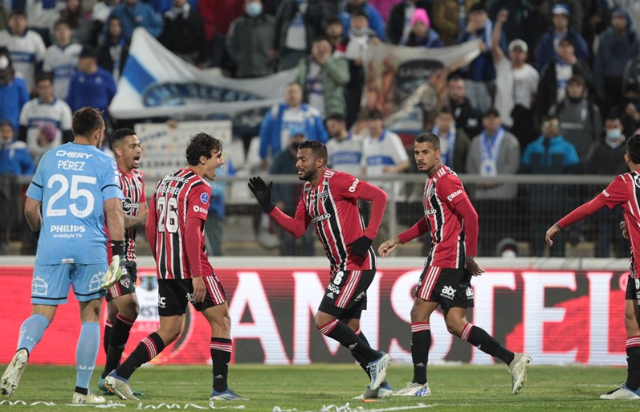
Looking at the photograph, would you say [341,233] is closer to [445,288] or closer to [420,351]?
[445,288]

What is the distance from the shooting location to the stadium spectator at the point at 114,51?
19.3 metres

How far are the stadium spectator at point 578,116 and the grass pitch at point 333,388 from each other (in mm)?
3880

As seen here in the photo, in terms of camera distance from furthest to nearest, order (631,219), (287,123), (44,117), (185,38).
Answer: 1. (185,38)
2. (44,117)
3. (287,123)
4. (631,219)

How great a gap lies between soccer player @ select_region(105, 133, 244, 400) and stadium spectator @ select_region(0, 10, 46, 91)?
10.6 meters

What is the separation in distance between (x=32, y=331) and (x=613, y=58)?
12507 mm

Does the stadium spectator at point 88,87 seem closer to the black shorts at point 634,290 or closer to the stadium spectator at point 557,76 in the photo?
the stadium spectator at point 557,76

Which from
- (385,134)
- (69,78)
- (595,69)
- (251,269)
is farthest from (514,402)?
(69,78)

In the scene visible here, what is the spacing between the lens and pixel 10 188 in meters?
15.4

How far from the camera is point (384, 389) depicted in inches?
393

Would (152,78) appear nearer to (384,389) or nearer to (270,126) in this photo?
(270,126)

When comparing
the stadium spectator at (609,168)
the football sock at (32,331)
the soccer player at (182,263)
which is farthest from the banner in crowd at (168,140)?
the football sock at (32,331)

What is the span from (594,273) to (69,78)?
32.1 feet

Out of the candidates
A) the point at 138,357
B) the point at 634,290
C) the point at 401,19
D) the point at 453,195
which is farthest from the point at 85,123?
the point at 401,19

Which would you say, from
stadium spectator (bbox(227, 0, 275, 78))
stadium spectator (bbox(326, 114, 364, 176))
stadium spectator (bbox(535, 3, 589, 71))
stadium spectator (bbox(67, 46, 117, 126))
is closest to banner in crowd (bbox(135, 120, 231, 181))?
stadium spectator (bbox(67, 46, 117, 126))
